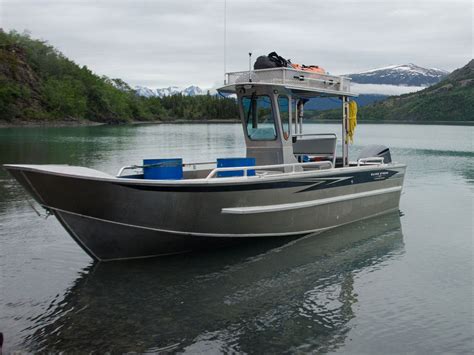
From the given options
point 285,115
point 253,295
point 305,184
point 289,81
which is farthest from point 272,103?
point 253,295

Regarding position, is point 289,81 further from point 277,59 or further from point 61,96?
point 61,96

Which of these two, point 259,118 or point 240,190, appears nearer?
point 240,190

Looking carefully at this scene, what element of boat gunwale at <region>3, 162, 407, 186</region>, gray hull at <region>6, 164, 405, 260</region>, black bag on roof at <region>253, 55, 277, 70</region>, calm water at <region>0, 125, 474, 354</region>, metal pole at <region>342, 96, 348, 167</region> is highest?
black bag on roof at <region>253, 55, 277, 70</region>

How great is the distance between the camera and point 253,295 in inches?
309

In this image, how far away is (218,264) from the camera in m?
9.27

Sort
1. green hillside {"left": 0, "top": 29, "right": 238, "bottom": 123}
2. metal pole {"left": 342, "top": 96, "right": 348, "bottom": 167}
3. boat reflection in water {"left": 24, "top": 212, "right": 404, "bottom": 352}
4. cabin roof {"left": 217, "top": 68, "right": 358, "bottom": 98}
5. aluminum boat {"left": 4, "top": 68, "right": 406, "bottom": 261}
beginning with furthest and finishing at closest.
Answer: green hillside {"left": 0, "top": 29, "right": 238, "bottom": 123}
metal pole {"left": 342, "top": 96, "right": 348, "bottom": 167}
cabin roof {"left": 217, "top": 68, "right": 358, "bottom": 98}
aluminum boat {"left": 4, "top": 68, "right": 406, "bottom": 261}
boat reflection in water {"left": 24, "top": 212, "right": 404, "bottom": 352}

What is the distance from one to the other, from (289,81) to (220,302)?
5178 millimetres

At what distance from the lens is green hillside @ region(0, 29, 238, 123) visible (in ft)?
295

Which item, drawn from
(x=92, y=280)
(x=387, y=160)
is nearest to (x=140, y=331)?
(x=92, y=280)

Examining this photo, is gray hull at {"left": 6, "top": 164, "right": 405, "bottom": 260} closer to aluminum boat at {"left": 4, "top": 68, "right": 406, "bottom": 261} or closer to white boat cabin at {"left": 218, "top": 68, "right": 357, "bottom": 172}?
aluminum boat at {"left": 4, "top": 68, "right": 406, "bottom": 261}

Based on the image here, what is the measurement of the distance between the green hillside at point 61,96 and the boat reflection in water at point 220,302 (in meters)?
80.6

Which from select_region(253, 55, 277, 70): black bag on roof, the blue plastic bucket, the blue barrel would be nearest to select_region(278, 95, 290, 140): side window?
select_region(253, 55, 277, 70): black bag on roof

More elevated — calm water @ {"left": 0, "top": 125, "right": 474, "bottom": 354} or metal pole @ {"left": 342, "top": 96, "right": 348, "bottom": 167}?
metal pole @ {"left": 342, "top": 96, "right": 348, "bottom": 167}

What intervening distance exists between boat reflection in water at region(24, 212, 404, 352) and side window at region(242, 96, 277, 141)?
2.33 meters
